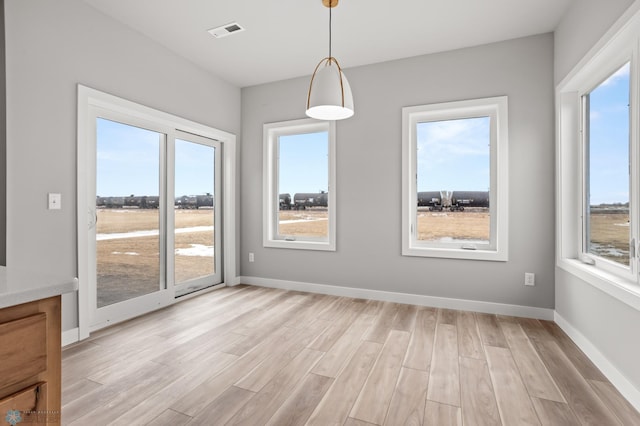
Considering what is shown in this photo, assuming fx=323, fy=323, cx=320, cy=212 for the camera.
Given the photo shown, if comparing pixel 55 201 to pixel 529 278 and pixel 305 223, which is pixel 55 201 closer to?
pixel 305 223

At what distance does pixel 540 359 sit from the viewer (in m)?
2.38

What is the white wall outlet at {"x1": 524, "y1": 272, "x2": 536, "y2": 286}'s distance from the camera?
327 centimetres

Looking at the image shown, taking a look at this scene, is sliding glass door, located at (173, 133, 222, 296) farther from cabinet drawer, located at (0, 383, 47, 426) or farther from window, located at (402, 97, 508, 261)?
cabinet drawer, located at (0, 383, 47, 426)

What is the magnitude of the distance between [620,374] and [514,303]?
1352 millimetres

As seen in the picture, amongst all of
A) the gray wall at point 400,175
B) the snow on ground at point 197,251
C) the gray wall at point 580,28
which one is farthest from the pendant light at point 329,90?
the snow on ground at point 197,251

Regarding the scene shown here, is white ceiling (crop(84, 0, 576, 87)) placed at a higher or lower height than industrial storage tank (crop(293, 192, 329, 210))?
higher

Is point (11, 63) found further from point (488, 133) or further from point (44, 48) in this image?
point (488, 133)

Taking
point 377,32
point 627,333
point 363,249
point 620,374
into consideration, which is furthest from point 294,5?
point 620,374

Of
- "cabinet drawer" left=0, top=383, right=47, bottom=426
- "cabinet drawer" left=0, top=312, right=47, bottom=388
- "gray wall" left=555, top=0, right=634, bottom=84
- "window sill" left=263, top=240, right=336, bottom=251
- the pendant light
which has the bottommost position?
"cabinet drawer" left=0, top=383, right=47, bottom=426

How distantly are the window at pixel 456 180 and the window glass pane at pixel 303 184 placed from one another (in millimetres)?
1092

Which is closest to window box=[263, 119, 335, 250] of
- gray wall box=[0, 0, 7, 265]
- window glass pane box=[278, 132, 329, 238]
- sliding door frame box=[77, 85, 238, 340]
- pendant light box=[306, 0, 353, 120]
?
window glass pane box=[278, 132, 329, 238]

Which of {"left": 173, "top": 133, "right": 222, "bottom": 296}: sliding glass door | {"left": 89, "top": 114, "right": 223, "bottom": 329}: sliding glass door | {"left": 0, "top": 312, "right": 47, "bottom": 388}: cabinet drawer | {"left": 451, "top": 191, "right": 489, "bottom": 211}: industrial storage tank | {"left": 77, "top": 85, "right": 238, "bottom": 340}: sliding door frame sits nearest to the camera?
{"left": 0, "top": 312, "right": 47, "bottom": 388}: cabinet drawer

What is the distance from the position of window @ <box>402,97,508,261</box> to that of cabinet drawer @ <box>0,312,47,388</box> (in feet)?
11.1

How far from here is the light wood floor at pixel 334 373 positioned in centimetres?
176
